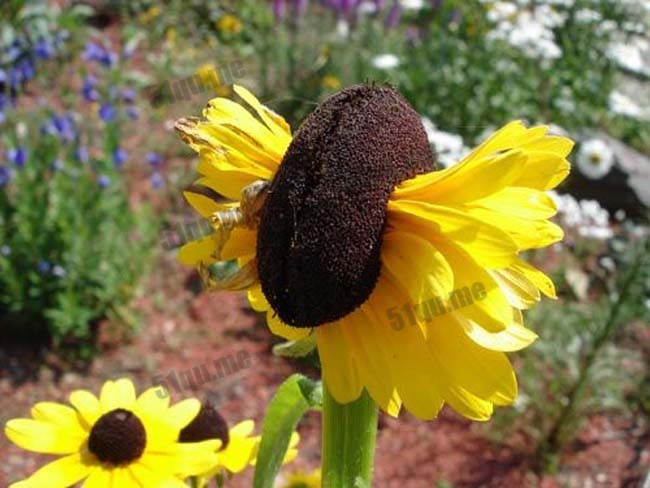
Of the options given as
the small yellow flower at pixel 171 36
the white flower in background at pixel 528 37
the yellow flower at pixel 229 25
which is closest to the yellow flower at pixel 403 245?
the white flower in background at pixel 528 37

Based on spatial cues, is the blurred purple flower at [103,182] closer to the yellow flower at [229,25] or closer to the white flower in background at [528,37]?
the white flower in background at [528,37]

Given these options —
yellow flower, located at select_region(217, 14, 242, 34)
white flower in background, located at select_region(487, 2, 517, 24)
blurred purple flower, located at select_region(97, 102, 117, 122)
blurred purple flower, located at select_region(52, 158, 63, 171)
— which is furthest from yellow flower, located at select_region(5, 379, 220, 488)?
yellow flower, located at select_region(217, 14, 242, 34)

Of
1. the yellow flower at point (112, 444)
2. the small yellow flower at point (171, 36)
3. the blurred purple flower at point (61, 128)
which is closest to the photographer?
the yellow flower at point (112, 444)

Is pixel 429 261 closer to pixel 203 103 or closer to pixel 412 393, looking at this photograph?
pixel 412 393

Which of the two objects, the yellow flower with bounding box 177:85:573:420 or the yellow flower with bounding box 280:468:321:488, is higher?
the yellow flower with bounding box 177:85:573:420

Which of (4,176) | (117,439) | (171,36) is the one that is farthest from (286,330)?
(171,36)

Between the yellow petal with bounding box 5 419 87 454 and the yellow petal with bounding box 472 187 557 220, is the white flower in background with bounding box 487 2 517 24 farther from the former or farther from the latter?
the yellow petal with bounding box 472 187 557 220

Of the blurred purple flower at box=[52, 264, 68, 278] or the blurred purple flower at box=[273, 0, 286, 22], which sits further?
the blurred purple flower at box=[273, 0, 286, 22]
